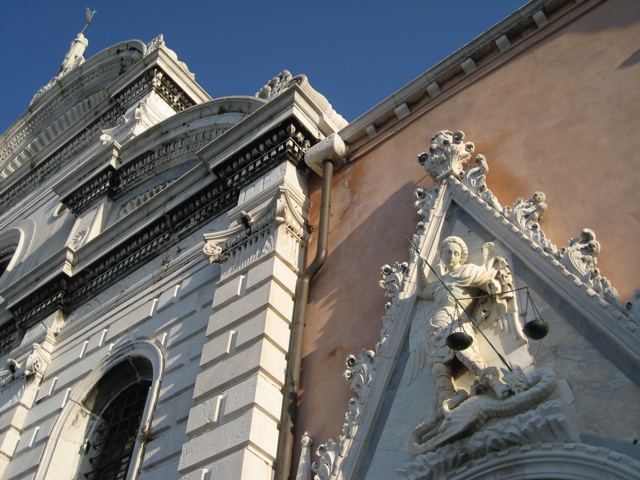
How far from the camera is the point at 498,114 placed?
8.41 m

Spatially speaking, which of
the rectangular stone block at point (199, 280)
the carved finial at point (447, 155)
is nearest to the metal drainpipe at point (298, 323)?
the rectangular stone block at point (199, 280)

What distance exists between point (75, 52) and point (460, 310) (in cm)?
2405

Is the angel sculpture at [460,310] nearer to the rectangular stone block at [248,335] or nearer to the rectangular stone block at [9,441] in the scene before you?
the rectangular stone block at [248,335]

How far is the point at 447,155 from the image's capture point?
8031mm

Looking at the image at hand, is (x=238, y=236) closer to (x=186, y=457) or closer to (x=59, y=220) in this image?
(x=186, y=457)

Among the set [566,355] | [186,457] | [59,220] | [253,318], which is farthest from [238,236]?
[59,220]

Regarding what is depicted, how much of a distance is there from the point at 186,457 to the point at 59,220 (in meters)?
9.64

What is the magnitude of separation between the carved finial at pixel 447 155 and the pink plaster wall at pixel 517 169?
0.27 m

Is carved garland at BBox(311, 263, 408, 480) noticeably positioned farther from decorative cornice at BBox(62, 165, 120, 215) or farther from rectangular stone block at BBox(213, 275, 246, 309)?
decorative cornice at BBox(62, 165, 120, 215)

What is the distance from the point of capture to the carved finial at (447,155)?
7.94 m

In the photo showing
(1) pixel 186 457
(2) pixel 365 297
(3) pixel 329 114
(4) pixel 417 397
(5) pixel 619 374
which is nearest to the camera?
(5) pixel 619 374

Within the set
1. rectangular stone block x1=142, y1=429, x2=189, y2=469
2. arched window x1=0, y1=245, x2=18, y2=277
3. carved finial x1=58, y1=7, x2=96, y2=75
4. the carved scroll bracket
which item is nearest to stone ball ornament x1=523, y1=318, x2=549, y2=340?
the carved scroll bracket

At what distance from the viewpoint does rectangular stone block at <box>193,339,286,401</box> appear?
25.1ft

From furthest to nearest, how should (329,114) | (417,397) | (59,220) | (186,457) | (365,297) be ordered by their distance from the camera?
1. (59,220)
2. (329,114)
3. (365,297)
4. (186,457)
5. (417,397)
